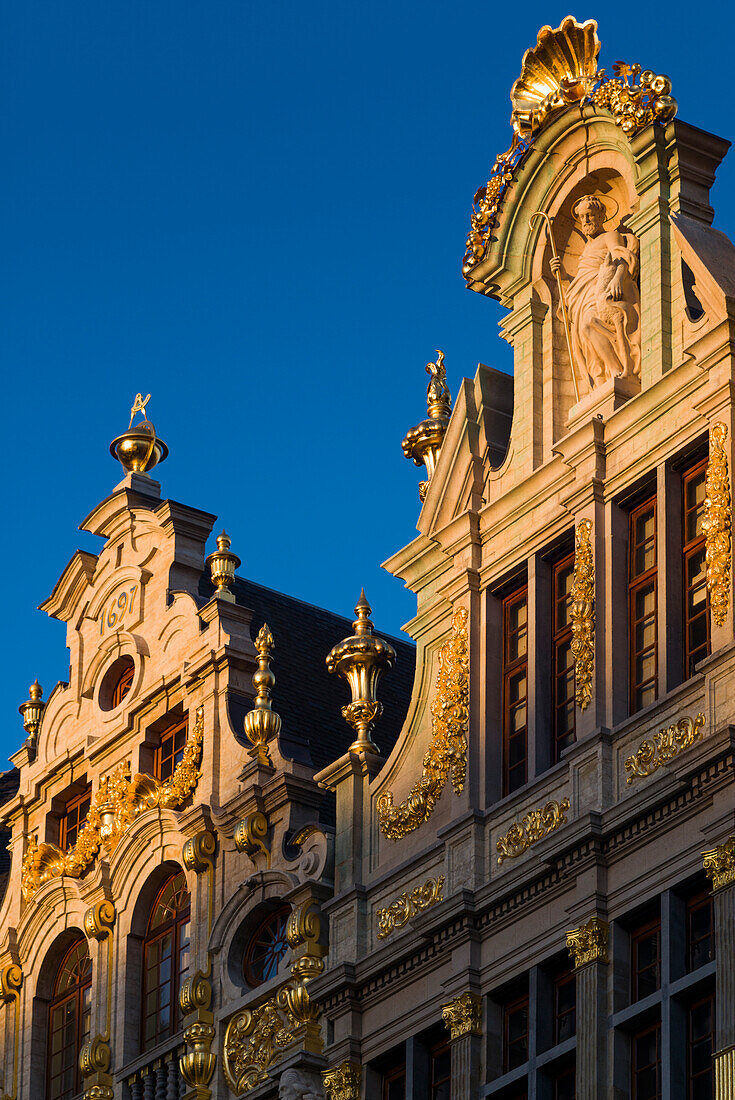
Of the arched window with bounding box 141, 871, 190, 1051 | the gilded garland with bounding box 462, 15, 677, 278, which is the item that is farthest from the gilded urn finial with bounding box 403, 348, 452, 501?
the arched window with bounding box 141, 871, 190, 1051

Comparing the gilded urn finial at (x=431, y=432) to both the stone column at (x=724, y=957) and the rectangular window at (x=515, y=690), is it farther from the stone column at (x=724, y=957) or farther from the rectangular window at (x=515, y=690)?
the stone column at (x=724, y=957)

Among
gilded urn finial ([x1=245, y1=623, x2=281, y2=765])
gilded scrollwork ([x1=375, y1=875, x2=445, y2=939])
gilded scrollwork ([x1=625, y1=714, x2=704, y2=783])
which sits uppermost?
gilded urn finial ([x1=245, y1=623, x2=281, y2=765])

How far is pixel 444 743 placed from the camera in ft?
120

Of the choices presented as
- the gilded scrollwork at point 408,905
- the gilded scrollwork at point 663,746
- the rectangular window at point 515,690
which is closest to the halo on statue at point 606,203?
the rectangular window at point 515,690

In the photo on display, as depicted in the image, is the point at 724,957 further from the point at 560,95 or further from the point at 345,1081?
the point at 560,95

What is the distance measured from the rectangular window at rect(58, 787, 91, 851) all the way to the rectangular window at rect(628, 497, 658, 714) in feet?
34.1

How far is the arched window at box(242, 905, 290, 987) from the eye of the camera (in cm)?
3809

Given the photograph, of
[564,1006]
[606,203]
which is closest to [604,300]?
[606,203]

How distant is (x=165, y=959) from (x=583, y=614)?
8097 mm

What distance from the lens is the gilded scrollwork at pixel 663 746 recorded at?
32.7m

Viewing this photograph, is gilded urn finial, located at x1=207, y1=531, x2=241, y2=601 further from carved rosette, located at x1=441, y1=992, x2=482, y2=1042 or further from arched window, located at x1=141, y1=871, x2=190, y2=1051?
carved rosette, located at x1=441, y1=992, x2=482, y2=1042

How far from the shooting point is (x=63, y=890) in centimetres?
4172

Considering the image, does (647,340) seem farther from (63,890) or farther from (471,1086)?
(63,890)

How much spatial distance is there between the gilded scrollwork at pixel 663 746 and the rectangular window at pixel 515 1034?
280cm
